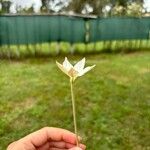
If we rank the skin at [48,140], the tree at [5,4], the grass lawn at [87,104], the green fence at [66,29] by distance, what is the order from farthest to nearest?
the tree at [5,4] → the green fence at [66,29] → the grass lawn at [87,104] → the skin at [48,140]

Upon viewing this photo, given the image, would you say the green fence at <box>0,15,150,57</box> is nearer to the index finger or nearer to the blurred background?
the blurred background

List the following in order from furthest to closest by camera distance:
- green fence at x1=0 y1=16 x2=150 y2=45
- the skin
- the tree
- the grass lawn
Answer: the tree → green fence at x1=0 y1=16 x2=150 y2=45 → the grass lawn → the skin

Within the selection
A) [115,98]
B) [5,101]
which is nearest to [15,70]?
[5,101]

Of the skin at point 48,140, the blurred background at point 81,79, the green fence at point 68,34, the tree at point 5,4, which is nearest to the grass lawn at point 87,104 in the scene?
the blurred background at point 81,79

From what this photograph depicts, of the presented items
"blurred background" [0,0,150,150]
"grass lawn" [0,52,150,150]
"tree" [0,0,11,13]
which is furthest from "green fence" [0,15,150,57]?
"tree" [0,0,11,13]

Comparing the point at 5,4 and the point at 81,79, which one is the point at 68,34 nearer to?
the point at 81,79

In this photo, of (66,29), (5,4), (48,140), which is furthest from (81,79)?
(5,4)

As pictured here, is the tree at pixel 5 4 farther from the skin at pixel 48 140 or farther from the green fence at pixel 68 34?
the skin at pixel 48 140
